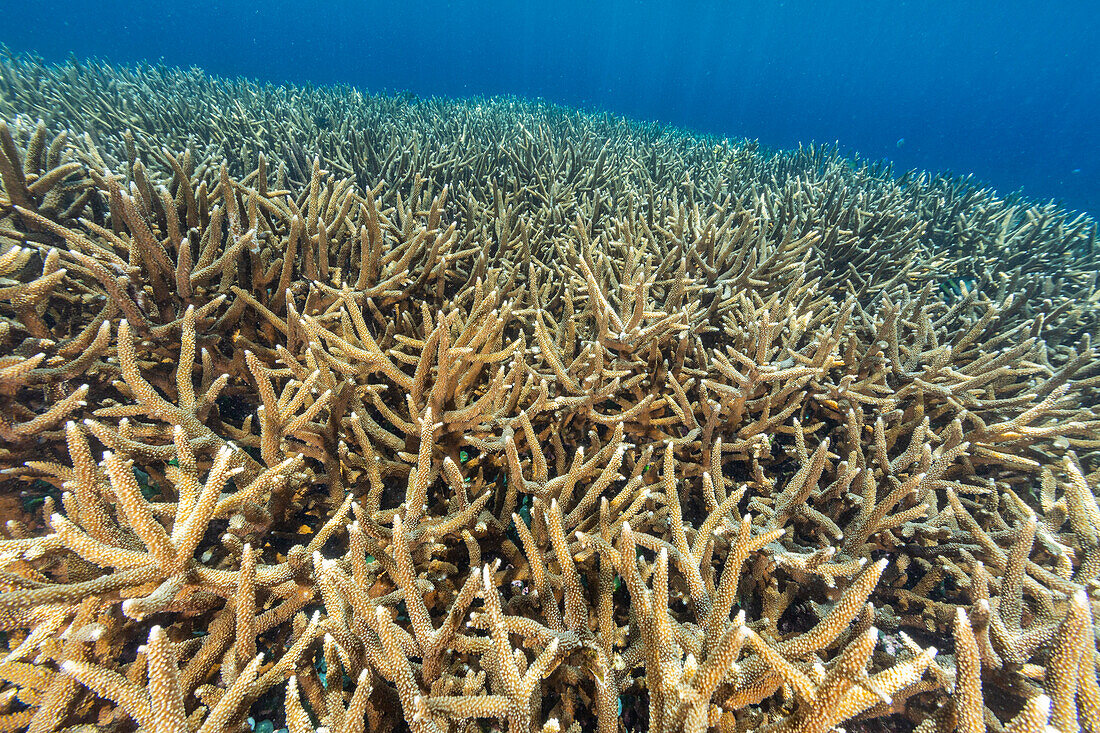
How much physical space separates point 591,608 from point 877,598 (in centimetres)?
140

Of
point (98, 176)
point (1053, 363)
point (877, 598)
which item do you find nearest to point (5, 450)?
point (98, 176)

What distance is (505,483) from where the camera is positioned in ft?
7.02

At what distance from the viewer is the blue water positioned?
50.2m

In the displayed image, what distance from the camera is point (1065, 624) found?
111cm

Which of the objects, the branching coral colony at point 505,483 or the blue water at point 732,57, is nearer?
the branching coral colony at point 505,483

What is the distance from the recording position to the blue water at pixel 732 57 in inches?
1977

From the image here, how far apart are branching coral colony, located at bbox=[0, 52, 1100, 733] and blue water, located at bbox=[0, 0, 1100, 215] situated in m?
37.5

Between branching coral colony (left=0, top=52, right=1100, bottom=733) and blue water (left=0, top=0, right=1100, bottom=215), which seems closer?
branching coral colony (left=0, top=52, right=1100, bottom=733)

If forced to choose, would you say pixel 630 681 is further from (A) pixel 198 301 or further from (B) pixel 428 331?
(A) pixel 198 301

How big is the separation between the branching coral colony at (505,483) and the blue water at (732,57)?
37.5 metres

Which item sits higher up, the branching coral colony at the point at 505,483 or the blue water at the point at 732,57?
the blue water at the point at 732,57

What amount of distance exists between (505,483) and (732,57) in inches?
5505

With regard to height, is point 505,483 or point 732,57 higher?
point 732,57

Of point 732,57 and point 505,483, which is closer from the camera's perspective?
point 505,483
